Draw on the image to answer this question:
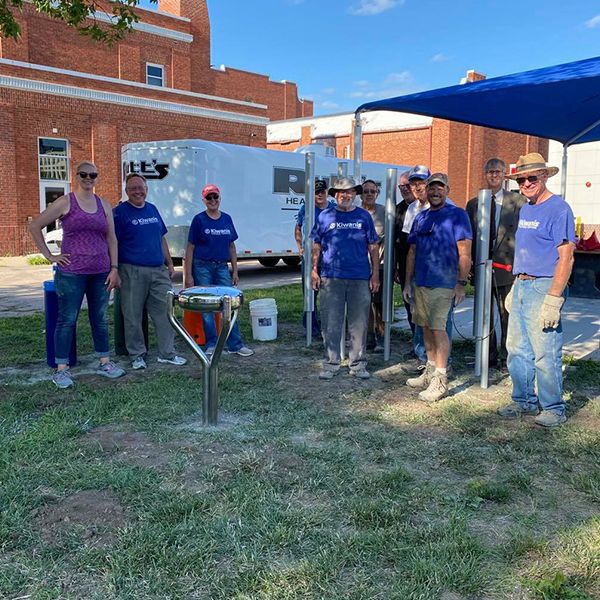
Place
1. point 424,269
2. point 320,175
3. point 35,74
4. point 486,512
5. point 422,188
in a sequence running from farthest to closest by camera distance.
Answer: point 35,74, point 320,175, point 422,188, point 424,269, point 486,512

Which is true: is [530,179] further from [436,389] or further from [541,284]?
[436,389]

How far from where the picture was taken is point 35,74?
792 inches

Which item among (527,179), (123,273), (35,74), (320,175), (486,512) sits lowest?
(486,512)

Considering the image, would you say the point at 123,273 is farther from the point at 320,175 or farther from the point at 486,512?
the point at 320,175

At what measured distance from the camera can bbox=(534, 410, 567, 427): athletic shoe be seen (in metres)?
4.60

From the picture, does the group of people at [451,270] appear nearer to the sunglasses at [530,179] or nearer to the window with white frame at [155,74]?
the sunglasses at [530,179]

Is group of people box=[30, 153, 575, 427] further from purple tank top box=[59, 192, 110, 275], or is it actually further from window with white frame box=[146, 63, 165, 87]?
window with white frame box=[146, 63, 165, 87]

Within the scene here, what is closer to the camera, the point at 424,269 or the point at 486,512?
the point at 486,512

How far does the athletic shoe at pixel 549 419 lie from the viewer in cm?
460

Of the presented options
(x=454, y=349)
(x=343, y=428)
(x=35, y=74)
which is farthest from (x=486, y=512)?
(x=35, y=74)

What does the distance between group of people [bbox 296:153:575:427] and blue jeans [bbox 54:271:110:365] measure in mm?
2057

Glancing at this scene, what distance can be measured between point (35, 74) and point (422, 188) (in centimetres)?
1815

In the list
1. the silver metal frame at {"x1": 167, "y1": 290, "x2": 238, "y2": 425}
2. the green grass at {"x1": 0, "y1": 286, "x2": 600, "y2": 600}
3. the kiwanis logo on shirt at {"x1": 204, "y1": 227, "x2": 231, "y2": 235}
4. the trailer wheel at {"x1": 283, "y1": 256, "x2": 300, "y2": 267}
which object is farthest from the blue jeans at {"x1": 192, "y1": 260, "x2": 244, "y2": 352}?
the trailer wheel at {"x1": 283, "y1": 256, "x2": 300, "y2": 267}

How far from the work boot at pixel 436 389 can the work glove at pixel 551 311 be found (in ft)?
3.85
